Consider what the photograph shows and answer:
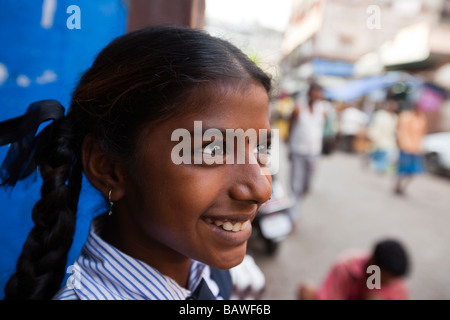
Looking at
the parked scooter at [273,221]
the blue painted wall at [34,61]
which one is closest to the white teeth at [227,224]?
the blue painted wall at [34,61]

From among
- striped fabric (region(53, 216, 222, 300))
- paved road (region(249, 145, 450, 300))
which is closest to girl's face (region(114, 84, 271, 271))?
striped fabric (region(53, 216, 222, 300))

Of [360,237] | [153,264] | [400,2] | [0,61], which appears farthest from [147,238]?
[400,2]

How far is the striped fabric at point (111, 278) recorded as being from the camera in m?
0.85

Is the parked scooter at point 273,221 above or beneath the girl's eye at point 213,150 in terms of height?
beneath

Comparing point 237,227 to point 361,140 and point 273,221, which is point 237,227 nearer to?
point 273,221

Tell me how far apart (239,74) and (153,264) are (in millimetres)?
599

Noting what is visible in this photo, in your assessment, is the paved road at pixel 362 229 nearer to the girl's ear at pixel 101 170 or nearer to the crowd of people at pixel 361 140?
the crowd of people at pixel 361 140

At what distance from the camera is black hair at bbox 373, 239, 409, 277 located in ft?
5.99

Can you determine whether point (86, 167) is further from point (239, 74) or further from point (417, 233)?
point (417, 233)

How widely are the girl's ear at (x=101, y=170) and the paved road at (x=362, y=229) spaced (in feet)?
4.03

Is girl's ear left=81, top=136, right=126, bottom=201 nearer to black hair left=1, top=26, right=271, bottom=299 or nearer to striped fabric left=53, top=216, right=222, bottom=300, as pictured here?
black hair left=1, top=26, right=271, bottom=299

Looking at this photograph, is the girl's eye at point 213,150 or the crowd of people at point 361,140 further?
the crowd of people at point 361,140

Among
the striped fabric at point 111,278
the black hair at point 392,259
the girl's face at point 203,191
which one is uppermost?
the girl's face at point 203,191

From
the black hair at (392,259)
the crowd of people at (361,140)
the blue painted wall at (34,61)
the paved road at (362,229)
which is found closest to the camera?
the blue painted wall at (34,61)
